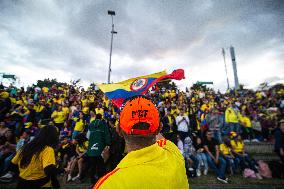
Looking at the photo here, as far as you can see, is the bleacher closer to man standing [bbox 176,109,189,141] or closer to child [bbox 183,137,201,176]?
child [bbox 183,137,201,176]

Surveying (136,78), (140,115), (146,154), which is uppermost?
(136,78)

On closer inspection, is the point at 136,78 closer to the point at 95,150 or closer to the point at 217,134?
the point at 95,150

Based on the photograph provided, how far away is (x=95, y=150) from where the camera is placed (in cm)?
629

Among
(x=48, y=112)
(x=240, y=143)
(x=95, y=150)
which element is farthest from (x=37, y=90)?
(x=240, y=143)

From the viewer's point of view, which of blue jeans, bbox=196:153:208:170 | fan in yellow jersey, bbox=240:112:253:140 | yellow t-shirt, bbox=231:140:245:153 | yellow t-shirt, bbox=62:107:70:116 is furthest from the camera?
fan in yellow jersey, bbox=240:112:253:140

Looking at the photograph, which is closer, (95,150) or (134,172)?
(134,172)

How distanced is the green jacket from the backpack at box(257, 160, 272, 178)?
6.89 m

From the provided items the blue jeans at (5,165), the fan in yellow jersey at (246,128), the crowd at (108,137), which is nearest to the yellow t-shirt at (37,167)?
the crowd at (108,137)

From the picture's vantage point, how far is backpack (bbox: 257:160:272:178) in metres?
8.16

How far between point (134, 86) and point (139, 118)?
3.02 metres

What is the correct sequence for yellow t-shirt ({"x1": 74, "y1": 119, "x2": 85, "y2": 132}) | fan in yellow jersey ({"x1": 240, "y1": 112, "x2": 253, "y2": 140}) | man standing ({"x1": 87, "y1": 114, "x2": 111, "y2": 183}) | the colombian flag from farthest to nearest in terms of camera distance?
fan in yellow jersey ({"x1": 240, "y1": 112, "x2": 253, "y2": 140})
yellow t-shirt ({"x1": 74, "y1": 119, "x2": 85, "y2": 132})
man standing ({"x1": 87, "y1": 114, "x2": 111, "y2": 183})
the colombian flag

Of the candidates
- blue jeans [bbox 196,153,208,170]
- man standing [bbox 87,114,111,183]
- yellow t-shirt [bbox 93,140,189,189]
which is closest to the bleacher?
blue jeans [bbox 196,153,208,170]

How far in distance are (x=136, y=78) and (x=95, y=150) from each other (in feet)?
10.1

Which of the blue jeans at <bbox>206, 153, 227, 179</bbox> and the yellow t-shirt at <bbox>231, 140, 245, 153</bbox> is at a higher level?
the yellow t-shirt at <bbox>231, 140, 245, 153</bbox>
